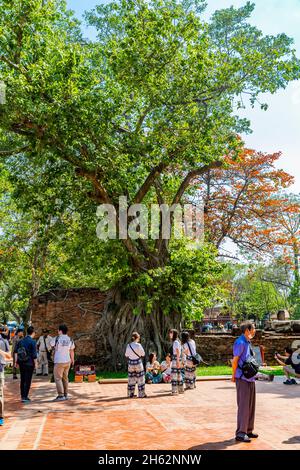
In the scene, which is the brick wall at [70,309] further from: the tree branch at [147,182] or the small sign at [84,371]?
the tree branch at [147,182]

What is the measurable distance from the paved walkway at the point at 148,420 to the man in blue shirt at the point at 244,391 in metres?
0.19

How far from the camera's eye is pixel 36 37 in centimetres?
1477

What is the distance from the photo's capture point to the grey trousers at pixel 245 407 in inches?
294

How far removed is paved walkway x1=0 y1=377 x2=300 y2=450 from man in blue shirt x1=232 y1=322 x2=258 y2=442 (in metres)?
0.19

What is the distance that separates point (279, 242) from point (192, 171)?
10.4 metres

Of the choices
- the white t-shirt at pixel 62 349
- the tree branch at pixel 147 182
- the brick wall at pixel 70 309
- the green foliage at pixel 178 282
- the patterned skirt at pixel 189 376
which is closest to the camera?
the white t-shirt at pixel 62 349

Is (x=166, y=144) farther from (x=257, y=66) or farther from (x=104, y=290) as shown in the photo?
(x=104, y=290)

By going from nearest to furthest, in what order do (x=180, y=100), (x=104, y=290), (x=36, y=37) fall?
(x=36, y=37) < (x=180, y=100) < (x=104, y=290)

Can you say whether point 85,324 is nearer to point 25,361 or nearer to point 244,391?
point 25,361

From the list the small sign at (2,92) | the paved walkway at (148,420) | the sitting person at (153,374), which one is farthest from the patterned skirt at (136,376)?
the small sign at (2,92)

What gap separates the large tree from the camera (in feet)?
48.3

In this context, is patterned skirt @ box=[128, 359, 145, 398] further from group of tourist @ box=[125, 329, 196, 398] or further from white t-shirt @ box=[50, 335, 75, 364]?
white t-shirt @ box=[50, 335, 75, 364]
